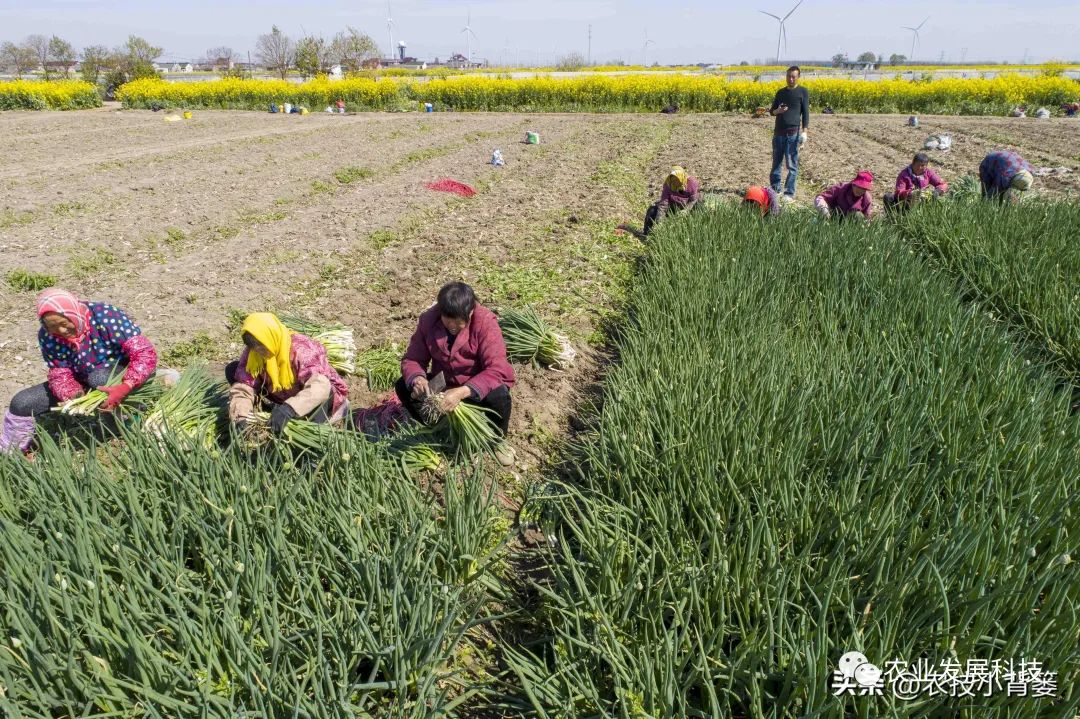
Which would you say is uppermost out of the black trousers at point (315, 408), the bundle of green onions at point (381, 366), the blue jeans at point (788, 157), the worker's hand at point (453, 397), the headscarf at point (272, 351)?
the blue jeans at point (788, 157)

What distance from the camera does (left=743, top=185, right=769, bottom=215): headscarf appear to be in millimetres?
5656

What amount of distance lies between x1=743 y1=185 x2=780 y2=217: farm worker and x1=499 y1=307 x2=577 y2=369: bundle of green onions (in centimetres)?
268

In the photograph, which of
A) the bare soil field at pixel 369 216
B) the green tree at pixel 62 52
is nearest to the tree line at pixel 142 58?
the green tree at pixel 62 52

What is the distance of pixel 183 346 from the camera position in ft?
13.5

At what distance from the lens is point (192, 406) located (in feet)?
9.32

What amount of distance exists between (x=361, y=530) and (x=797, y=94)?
7774 millimetres

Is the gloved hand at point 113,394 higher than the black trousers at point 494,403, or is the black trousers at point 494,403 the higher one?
the gloved hand at point 113,394

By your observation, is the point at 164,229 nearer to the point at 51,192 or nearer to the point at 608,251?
the point at 51,192

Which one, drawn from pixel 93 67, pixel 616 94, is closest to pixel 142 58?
pixel 93 67

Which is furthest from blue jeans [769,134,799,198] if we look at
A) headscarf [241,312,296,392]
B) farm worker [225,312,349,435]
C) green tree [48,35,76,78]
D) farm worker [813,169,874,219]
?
green tree [48,35,76,78]

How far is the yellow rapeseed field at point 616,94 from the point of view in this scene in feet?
62.5

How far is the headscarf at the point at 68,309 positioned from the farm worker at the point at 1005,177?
6.63 meters

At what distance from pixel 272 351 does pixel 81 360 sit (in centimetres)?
103

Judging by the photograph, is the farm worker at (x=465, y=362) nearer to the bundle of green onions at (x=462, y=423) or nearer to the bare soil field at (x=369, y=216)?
the bundle of green onions at (x=462, y=423)
